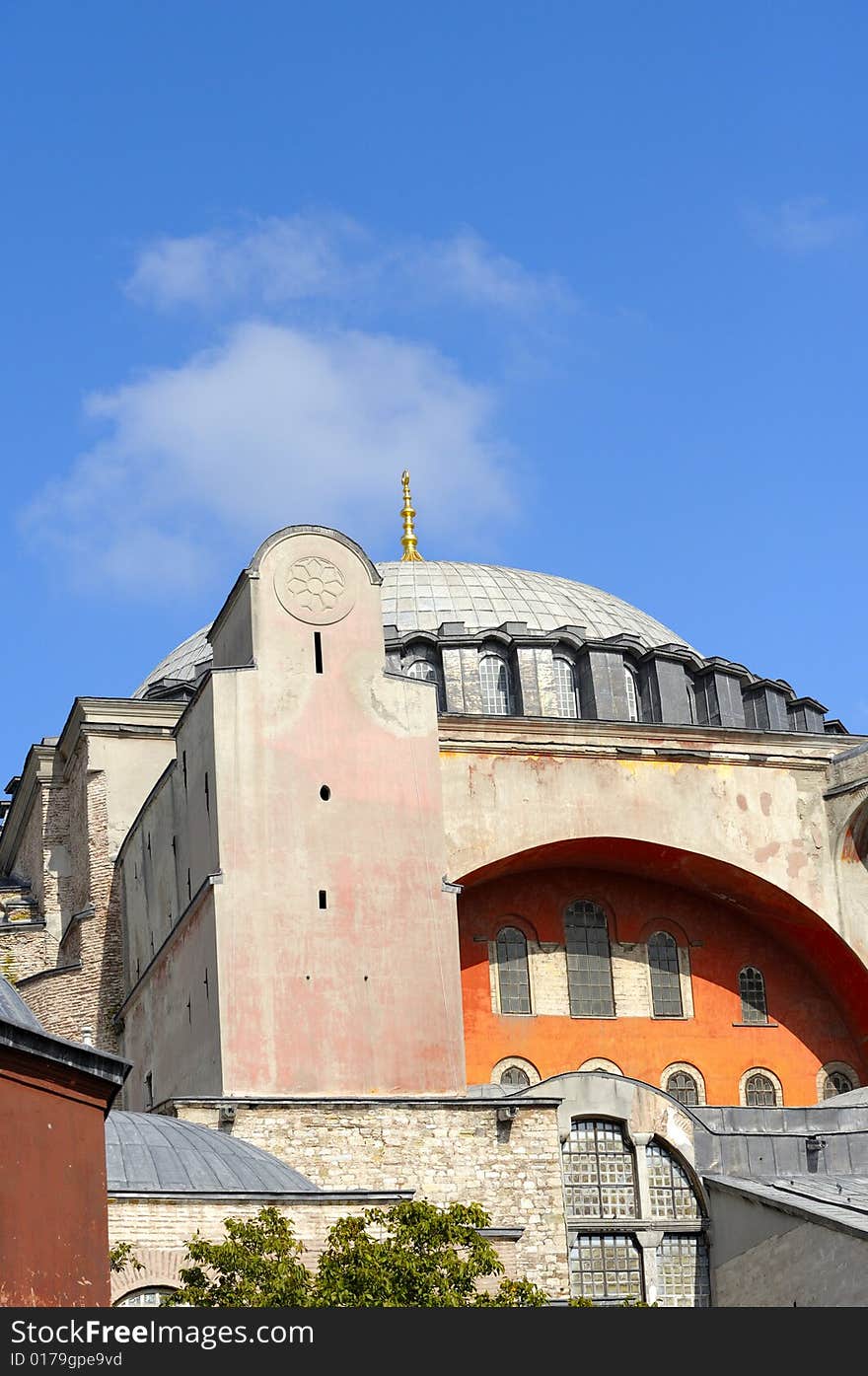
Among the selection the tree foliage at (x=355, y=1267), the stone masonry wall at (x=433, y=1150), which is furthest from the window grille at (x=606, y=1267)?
the tree foliage at (x=355, y=1267)

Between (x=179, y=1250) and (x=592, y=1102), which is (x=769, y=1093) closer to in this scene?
(x=592, y=1102)

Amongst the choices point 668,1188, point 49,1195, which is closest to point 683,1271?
point 668,1188

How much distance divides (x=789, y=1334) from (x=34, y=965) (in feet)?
74.6

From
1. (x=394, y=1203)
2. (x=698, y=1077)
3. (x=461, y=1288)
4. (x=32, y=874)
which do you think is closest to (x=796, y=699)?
(x=698, y=1077)

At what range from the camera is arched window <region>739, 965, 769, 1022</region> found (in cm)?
3362

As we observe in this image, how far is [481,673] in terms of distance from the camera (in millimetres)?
36281

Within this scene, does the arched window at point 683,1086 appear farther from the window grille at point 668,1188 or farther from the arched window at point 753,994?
the window grille at point 668,1188

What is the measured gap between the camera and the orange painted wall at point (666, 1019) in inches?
1265

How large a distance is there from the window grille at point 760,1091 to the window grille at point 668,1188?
7382mm

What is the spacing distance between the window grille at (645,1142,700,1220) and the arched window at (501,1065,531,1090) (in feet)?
20.1

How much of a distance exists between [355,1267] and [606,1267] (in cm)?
714

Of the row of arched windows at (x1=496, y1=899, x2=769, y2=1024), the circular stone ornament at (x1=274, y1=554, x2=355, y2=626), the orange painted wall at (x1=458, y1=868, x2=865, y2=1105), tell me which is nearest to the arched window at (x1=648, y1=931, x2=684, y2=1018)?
the row of arched windows at (x1=496, y1=899, x2=769, y2=1024)

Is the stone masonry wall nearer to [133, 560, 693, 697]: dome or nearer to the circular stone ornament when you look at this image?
the circular stone ornament

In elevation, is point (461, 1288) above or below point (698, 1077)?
below
